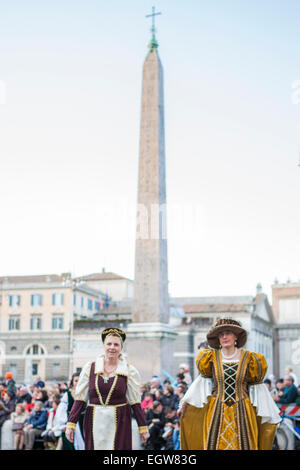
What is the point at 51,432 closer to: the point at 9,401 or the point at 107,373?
the point at 9,401

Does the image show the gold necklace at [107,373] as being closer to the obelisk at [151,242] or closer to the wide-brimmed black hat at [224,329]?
the wide-brimmed black hat at [224,329]

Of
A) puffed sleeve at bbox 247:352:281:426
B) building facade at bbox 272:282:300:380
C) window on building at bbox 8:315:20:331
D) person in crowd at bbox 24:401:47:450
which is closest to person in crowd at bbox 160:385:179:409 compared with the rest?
person in crowd at bbox 24:401:47:450

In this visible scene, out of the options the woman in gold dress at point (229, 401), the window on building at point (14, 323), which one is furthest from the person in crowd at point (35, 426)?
the window on building at point (14, 323)

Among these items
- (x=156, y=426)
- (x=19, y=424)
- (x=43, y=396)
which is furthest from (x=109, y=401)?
(x=43, y=396)

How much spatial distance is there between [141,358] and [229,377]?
14.3m

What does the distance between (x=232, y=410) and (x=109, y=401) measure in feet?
4.16

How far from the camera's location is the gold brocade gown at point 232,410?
6504 millimetres

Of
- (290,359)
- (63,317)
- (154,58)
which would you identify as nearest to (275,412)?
(154,58)

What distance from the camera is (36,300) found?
64312mm

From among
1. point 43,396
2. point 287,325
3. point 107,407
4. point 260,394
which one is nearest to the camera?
point 260,394

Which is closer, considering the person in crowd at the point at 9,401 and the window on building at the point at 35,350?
the person in crowd at the point at 9,401

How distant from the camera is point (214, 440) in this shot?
6578mm

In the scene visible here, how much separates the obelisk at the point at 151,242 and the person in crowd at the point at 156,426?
669cm

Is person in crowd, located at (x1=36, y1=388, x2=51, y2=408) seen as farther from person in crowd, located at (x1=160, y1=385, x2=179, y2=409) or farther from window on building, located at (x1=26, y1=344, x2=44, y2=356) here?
window on building, located at (x1=26, y1=344, x2=44, y2=356)
